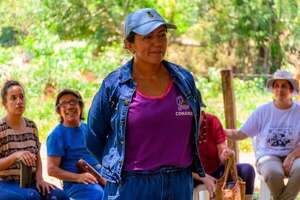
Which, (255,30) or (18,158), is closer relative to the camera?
(18,158)

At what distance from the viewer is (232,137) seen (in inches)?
207

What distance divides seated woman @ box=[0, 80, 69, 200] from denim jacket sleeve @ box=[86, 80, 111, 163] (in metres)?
1.18

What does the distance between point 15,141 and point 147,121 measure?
67.4 inches

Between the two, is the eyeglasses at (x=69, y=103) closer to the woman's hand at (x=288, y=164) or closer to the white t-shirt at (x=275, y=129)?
the white t-shirt at (x=275, y=129)

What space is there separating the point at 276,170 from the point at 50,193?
1.82m

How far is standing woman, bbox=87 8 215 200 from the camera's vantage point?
261 cm

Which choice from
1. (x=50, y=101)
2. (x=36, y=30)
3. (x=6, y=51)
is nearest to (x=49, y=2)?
(x=36, y=30)

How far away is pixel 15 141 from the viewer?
13.4 feet

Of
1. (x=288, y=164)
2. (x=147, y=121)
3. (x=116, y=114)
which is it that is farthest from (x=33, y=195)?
(x=288, y=164)

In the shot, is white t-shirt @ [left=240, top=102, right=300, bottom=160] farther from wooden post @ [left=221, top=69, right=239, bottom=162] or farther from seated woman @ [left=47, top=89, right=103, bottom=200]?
seated woman @ [left=47, top=89, right=103, bottom=200]

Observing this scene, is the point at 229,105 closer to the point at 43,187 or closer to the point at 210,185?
the point at 210,185

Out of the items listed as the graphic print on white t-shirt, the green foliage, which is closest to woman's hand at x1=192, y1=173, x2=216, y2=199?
the graphic print on white t-shirt

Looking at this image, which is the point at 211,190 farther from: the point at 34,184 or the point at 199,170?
the point at 199,170

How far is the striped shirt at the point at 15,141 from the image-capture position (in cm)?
403
